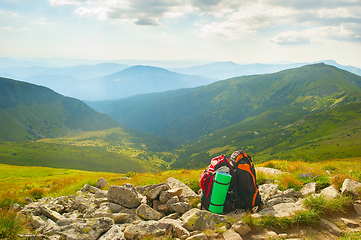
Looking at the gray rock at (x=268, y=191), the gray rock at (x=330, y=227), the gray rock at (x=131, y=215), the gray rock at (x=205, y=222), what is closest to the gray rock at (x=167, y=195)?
the gray rock at (x=131, y=215)

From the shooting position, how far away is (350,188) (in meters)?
7.30

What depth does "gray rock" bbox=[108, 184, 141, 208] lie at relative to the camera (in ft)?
28.1

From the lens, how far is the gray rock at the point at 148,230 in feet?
19.5

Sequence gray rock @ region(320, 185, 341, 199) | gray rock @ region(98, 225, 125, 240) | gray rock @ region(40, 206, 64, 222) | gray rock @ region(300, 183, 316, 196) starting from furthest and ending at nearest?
gray rock @ region(300, 183, 316, 196)
gray rock @ region(40, 206, 64, 222)
gray rock @ region(320, 185, 341, 199)
gray rock @ region(98, 225, 125, 240)

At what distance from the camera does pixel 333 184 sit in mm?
8125

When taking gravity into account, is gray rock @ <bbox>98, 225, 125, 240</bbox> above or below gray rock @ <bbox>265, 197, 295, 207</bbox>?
below

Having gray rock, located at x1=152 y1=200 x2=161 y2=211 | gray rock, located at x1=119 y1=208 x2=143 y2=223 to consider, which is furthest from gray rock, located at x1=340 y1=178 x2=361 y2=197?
gray rock, located at x1=119 y1=208 x2=143 y2=223

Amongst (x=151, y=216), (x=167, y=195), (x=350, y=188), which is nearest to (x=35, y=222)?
(x=151, y=216)

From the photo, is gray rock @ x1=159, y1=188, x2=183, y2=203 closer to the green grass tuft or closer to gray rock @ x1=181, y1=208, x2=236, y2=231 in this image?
gray rock @ x1=181, y1=208, x2=236, y2=231

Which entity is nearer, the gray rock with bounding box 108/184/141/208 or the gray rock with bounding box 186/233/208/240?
the gray rock with bounding box 186/233/208/240

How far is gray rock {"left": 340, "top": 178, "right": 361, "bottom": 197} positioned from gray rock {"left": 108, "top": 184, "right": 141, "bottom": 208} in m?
8.49

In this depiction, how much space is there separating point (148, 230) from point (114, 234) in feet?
3.96

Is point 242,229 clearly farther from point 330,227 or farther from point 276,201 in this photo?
point 330,227

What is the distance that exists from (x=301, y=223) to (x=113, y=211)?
288 inches
